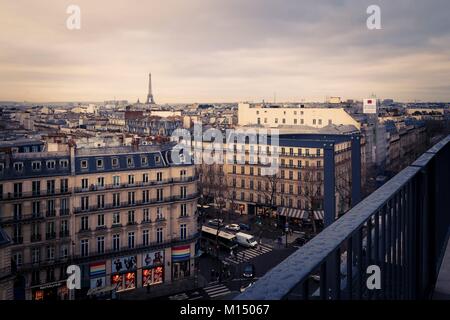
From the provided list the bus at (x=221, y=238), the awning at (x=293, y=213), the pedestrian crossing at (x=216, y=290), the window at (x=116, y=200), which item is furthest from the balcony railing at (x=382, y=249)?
the awning at (x=293, y=213)

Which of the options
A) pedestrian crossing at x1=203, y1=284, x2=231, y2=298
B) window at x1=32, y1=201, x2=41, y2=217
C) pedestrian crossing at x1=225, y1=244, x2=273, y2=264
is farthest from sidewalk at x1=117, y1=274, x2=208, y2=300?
window at x1=32, y1=201, x2=41, y2=217

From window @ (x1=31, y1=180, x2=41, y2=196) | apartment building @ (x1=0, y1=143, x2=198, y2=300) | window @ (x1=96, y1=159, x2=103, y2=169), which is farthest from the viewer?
window @ (x1=96, y1=159, x2=103, y2=169)

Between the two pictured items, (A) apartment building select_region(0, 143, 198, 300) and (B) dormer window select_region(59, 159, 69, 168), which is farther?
(B) dormer window select_region(59, 159, 69, 168)

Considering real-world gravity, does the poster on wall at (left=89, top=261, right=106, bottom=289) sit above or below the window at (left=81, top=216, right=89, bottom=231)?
below

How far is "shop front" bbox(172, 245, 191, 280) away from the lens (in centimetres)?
Result: 1054

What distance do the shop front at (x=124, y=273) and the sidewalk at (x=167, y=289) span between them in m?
0.17

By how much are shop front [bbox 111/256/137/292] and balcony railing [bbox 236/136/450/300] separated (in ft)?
28.2

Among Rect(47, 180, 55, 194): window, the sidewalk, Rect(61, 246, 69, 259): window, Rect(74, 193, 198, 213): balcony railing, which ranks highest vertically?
Rect(47, 180, 55, 194): window

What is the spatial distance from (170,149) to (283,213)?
214 inches

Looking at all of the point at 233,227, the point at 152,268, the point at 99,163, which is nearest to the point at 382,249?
the point at 99,163

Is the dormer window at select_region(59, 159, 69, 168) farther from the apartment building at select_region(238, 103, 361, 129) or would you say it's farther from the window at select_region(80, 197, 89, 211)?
the apartment building at select_region(238, 103, 361, 129)

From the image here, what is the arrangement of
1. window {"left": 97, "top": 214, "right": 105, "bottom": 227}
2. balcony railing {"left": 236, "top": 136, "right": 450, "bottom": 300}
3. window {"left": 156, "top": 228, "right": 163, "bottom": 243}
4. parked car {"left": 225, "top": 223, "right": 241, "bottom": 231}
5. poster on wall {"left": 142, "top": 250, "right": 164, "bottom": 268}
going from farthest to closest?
→ parked car {"left": 225, "top": 223, "right": 241, "bottom": 231} < window {"left": 156, "top": 228, "right": 163, "bottom": 243} < poster on wall {"left": 142, "top": 250, "right": 164, "bottom": 268} < window {"left": 97, "top": 214, "right": 105, "bottom": 227} < balcony railing {"left": 236, "top": 136, "right": 450, "bottom": 300}

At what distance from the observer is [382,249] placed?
3.46ft
